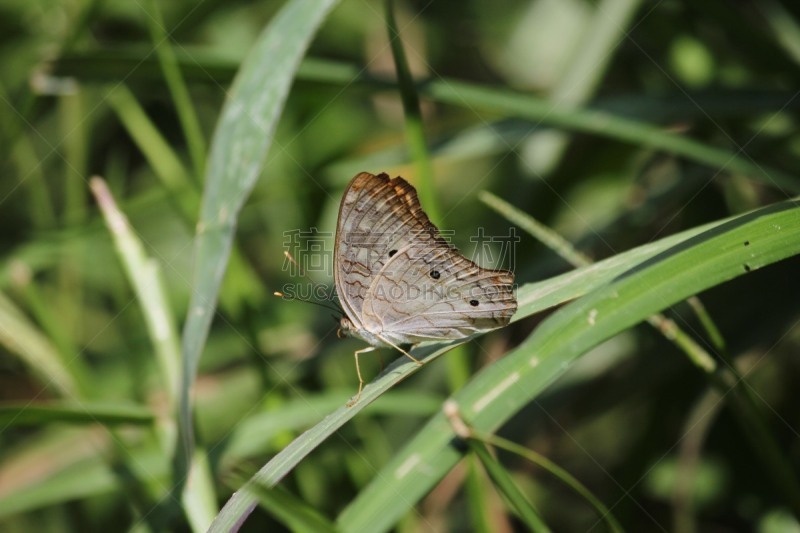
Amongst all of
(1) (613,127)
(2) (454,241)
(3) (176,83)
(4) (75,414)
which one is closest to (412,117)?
(1) (613,127)

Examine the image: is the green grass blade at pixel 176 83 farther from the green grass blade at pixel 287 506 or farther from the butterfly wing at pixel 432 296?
the green grass blade at pixel 287 506

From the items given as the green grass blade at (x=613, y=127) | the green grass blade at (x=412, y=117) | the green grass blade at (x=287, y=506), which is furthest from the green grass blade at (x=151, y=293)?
the green grass blade at (x=613, y=127)

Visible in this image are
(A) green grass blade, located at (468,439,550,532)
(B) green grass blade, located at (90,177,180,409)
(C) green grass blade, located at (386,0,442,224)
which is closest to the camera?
(A) green grass blade, located at (468,439,550,532)

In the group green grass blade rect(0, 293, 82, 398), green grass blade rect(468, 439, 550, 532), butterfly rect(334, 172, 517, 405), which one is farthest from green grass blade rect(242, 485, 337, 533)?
green grass blade rect(0, 293, 82, 398)

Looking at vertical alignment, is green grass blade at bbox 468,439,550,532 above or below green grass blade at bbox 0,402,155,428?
below

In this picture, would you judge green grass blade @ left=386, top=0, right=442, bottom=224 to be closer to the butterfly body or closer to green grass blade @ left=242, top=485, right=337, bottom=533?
the butterfly body

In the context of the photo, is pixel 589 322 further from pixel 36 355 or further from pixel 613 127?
pixel 36 355
